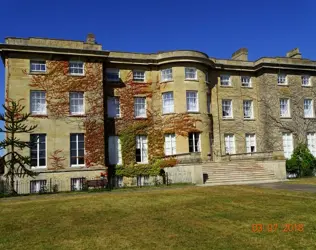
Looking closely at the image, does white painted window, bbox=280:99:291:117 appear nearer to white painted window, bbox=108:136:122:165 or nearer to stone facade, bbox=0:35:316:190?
stone facade, bbox=0:35:316:190

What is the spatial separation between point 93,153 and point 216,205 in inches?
596

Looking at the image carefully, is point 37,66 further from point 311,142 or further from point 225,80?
point 311,142

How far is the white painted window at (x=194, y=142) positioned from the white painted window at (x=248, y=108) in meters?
7.09

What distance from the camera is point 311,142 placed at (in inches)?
1299

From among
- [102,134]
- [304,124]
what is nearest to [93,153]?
[102,134]

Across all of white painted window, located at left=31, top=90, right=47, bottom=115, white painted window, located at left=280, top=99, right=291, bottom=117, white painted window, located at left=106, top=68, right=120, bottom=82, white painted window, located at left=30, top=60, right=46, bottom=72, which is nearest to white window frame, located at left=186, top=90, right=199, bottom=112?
white painted window, located at left=106, top=68, right=120, bottom=82

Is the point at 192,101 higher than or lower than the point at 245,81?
lower

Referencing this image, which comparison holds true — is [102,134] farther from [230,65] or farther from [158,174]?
[230,65]

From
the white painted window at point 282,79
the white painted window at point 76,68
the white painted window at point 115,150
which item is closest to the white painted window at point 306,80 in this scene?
the white painted window at point 282,79

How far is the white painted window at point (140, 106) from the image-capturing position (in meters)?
29.1

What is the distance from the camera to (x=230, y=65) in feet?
105

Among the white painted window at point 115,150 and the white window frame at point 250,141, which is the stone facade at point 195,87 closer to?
the white window frame at point 250,141
